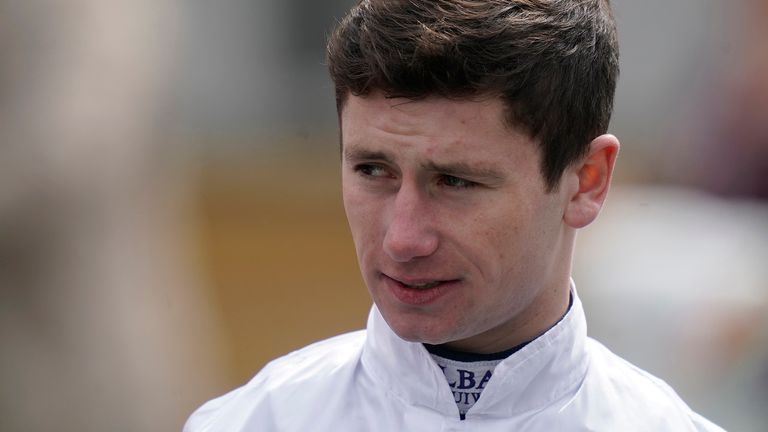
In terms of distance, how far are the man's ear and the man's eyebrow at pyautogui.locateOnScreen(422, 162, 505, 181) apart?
0.79ft

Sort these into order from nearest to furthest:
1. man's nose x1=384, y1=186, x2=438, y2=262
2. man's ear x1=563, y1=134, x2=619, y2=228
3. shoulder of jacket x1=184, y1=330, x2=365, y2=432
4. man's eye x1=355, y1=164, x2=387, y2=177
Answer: man's nose x1=384, y1=186, x2=438, y2=262 → man's eye x1=355, y1=164, x2=387, y2=177 → man's ear x1=563, y1=134, x2=619, y2=228 → shoulder of jacket x1=184, y1=330, x2=365, y2=432

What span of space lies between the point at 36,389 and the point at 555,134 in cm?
268

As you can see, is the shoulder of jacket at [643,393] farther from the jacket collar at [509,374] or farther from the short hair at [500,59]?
the short hair at [500,59]

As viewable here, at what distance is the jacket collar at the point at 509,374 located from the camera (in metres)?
2.21

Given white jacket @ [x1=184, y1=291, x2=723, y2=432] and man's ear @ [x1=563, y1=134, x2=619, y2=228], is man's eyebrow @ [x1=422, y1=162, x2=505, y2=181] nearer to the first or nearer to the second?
man's ear @ [x1=563, y1=134, x2=619, y2=228]

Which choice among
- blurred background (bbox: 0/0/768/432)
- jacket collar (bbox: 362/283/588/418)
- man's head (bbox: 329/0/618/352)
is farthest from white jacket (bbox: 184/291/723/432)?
blurred background (bbox: 0/0/768/432)

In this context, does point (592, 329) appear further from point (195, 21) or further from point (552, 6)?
point (195, 21)

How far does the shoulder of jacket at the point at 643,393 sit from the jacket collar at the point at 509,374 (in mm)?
61

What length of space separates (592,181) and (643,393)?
1.45 ft

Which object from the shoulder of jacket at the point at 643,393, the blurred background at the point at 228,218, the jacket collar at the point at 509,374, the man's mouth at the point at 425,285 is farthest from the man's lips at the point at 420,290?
the blurred background at the point at 228,218

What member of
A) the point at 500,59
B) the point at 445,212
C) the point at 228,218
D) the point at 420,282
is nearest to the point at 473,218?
the point at 445,212

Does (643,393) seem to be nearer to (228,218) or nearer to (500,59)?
(500,59)

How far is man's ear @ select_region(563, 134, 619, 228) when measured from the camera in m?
2.24

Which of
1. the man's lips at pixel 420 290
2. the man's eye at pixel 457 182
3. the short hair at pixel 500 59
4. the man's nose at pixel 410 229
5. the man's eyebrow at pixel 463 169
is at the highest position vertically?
the short hair at pixel 500 59
